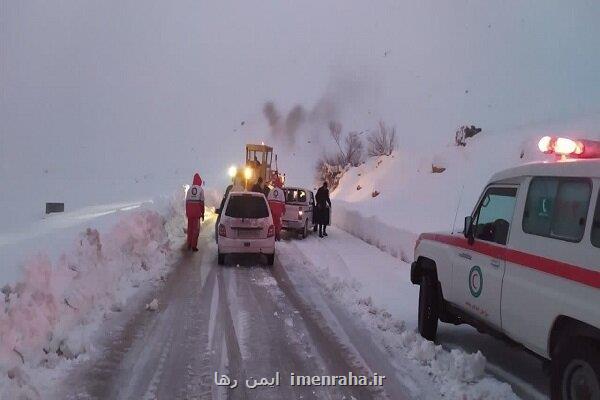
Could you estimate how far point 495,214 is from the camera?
18.6ft

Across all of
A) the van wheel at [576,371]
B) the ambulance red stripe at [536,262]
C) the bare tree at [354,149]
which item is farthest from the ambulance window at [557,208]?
the bare tree at [354,149]

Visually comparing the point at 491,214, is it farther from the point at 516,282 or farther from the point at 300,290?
the point at 300,290

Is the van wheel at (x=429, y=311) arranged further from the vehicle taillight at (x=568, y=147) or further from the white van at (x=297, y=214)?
the white van at (x=297, y=214)

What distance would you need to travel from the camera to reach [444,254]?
6.57 metres

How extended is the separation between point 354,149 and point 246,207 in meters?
43.0

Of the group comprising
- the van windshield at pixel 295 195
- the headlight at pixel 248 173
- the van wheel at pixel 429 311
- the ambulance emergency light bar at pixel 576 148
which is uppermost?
the ambulance emergency light bar at pixel 576 148

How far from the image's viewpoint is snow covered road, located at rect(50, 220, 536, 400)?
16.9 feet

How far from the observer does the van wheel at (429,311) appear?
22.4 feet

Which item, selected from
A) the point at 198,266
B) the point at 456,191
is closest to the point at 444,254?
the point at 198,266

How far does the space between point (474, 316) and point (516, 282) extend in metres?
1.07

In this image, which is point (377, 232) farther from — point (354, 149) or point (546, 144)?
point (354, 149)

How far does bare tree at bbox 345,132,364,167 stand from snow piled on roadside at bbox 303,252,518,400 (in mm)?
44479

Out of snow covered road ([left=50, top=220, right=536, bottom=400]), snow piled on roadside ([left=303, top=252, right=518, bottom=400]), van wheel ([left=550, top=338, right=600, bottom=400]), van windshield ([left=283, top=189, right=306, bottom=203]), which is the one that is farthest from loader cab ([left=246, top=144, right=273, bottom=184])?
van wheel ([left=550, top=338, right=600, bottom=400])

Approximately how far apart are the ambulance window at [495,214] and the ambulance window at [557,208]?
344 mm
